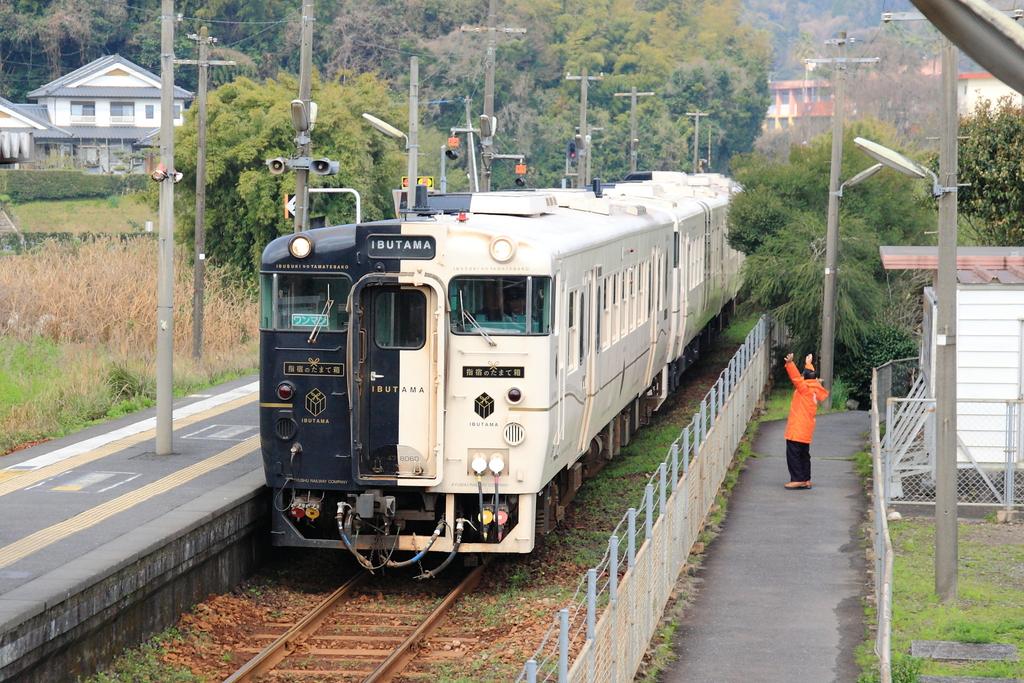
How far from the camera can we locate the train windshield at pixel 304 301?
11688 millimetres

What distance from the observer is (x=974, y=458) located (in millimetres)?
16375

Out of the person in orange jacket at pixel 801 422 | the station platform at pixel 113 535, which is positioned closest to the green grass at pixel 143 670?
the station platform at pixel 113 535

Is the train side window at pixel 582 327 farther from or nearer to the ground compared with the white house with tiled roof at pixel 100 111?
nearer to the ground

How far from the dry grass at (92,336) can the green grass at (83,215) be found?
26.3 m

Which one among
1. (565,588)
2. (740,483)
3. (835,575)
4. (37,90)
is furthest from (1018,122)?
(37,90)

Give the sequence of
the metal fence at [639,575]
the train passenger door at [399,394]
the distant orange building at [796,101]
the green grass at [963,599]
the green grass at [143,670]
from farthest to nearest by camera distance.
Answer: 1. the distant orange building at [796,101]
2. the train passenger door at [399,394]
3. the green grass at [963,599]
4. the green grass at [143,670]
5. the metal fence at [639,575]

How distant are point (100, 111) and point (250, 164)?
35.3 meters

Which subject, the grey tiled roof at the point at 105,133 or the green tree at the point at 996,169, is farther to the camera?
the grey tiled roof at the point at 105,133

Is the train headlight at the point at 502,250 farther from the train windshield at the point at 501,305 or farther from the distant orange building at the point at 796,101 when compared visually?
the distant orange building at the point at 796,101

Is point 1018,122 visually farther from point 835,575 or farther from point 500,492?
point 500,492

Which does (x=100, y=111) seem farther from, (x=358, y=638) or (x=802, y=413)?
(x=358, y=638)

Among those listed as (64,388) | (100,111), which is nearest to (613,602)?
(64,388)

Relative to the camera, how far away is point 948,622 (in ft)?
36.9

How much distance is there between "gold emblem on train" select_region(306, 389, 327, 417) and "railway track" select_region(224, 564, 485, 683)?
151 cm
